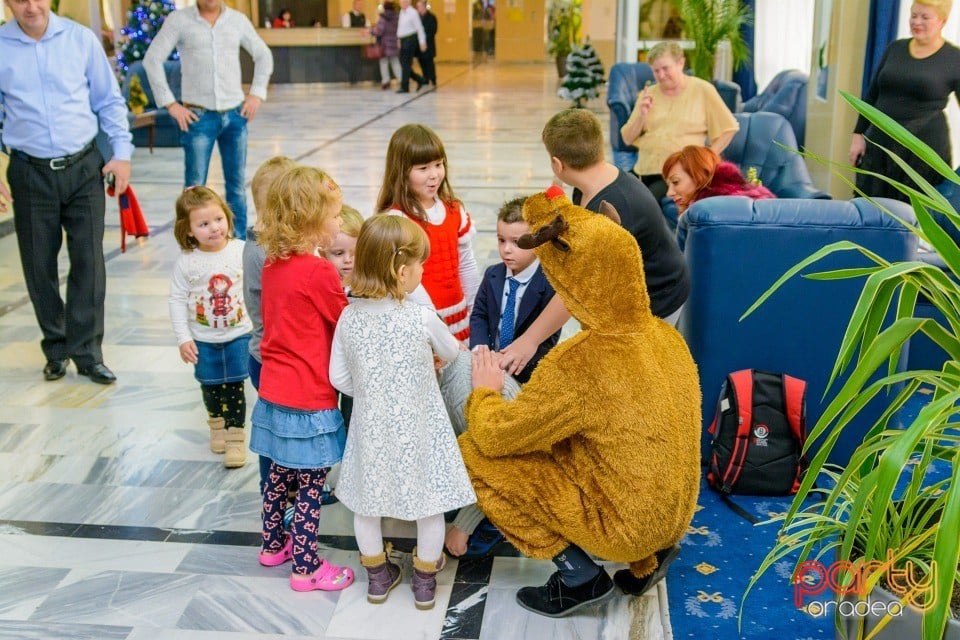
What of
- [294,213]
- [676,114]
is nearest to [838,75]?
[676,114]

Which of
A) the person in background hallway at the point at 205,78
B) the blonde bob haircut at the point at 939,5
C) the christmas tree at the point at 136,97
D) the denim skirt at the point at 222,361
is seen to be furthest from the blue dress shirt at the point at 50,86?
the christmas tree at the point at 136,97

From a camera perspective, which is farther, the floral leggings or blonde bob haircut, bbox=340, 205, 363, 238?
blonde bob haircut, bbox=340, 205, 363, 238

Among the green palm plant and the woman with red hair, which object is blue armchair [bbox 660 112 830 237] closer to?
the woman with red hair

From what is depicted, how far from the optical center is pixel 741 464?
10.8ft

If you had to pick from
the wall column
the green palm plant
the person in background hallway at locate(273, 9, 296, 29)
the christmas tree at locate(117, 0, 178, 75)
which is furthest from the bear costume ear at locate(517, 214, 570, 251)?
the person in background hallway at locate(273, 9, 296, 29)

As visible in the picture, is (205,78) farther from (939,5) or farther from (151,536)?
(939,5)

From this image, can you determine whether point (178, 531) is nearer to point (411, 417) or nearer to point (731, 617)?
point (411, 417)

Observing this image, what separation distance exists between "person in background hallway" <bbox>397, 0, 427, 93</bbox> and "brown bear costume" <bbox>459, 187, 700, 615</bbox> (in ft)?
50.0

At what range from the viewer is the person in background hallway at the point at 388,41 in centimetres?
1778

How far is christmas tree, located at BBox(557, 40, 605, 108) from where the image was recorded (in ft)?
42.5

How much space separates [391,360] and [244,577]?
836 millimetres

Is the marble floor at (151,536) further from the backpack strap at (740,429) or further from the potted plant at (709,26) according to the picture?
the potted plant at (709,26)

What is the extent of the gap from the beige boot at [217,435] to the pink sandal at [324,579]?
38.7 inches

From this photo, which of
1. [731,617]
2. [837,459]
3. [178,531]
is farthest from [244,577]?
[837,459]
